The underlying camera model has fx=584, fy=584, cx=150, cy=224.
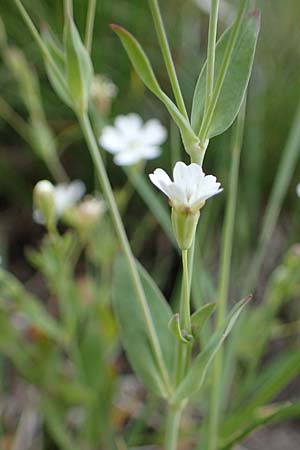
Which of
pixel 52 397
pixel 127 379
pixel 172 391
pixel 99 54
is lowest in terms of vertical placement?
pixel 127 379

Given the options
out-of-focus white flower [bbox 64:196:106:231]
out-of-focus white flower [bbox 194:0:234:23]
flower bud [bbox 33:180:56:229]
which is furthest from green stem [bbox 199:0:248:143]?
out-of-focus white flower [bbox 194:0:234:23]

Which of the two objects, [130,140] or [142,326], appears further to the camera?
[130,140]

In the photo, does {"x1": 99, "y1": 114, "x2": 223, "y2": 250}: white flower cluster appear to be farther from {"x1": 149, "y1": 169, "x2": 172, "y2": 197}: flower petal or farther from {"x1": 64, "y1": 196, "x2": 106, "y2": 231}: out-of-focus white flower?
{"x1": 64, "y1": 196, "x2": 106, "y2": 231}: out-of-focus white flower

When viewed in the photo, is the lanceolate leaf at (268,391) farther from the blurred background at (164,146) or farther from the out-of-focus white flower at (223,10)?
the out-of-focus white flower at (223,10)

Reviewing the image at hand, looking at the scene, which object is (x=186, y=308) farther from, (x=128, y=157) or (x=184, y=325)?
(x=128, y=157)

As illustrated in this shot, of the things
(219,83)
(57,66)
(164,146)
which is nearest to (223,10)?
(164,146)

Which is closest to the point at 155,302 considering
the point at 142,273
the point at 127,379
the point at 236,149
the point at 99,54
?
the point at 142,273

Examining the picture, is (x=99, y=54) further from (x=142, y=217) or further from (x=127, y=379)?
(x=127, y=379)

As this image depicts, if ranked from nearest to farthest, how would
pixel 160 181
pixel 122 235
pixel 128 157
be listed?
1. pixel 160 181
2. pixel 122 235
3. pixel 128 157
